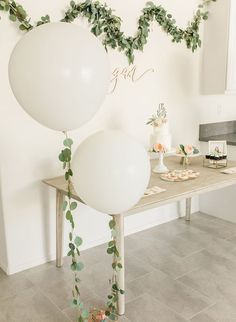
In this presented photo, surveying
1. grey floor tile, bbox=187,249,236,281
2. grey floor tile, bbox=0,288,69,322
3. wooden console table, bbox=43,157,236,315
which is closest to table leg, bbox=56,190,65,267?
wooden console table, bbox=43,157,236,315

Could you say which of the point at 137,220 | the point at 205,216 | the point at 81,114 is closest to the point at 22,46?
the point at 81,114

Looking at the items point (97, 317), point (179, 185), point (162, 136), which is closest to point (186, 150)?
point (162, 136)

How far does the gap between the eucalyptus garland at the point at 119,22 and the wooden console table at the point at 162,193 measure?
39.9 inches

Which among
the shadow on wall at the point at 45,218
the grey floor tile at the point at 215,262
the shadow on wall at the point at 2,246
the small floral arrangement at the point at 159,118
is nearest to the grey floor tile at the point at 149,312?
the grey floor tile at the point at 215,262

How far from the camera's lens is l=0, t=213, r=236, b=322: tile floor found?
2.05 metres

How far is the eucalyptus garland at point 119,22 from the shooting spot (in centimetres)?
226

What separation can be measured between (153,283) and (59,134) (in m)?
1.22

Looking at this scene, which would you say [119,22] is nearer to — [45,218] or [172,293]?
[45,218]

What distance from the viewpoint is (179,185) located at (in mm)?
2305

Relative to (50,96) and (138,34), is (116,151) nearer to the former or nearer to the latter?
(50,96)

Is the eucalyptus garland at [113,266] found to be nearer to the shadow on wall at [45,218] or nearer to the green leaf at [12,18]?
the shadow on wall at [45,218]

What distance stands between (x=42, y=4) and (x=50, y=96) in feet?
4.34

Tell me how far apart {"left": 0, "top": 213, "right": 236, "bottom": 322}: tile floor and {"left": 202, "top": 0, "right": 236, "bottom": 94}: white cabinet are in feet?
4.43

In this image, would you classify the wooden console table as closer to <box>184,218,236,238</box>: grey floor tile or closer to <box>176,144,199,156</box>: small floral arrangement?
<box>176,144,199,156</box>: small floral arrangement
